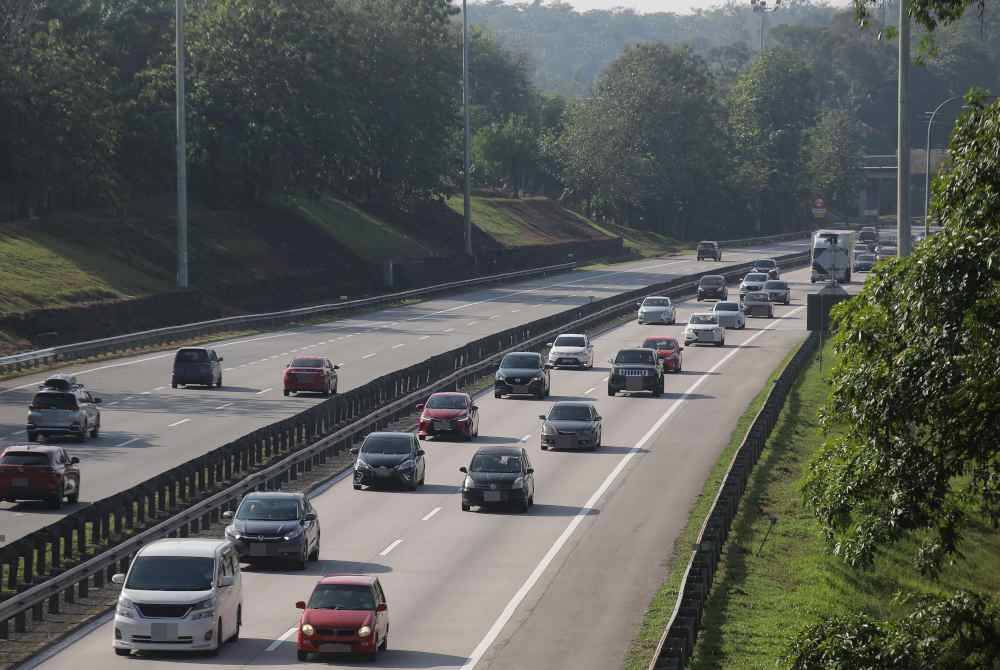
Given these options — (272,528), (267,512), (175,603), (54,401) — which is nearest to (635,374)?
→ (54,401)

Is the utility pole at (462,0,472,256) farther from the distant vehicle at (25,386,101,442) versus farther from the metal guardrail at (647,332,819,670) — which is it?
the distant vehicle at (25,386,101,442)

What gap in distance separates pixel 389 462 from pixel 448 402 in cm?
938

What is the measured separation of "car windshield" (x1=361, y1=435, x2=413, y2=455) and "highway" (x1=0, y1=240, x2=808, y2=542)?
509 centimetres

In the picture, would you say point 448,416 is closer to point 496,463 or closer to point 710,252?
point 496,463

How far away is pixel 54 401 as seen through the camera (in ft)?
156

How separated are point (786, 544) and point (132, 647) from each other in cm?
1729

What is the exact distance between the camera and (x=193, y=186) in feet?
374

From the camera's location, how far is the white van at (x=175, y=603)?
24969mm

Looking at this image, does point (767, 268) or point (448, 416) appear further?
point (767, 268)


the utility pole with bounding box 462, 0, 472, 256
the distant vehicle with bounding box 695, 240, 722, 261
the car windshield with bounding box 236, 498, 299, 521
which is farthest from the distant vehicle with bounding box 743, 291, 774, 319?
the car windshield with bounding box 236, 498, 299, 521

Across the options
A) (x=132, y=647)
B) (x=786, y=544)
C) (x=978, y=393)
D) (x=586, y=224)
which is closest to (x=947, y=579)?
(x=786, y=544)

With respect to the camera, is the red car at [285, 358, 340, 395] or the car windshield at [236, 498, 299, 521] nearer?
the car windshield at [236, 498, 299, 521]

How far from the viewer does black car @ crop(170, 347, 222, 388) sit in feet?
198

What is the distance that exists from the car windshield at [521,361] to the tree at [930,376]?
137ft
